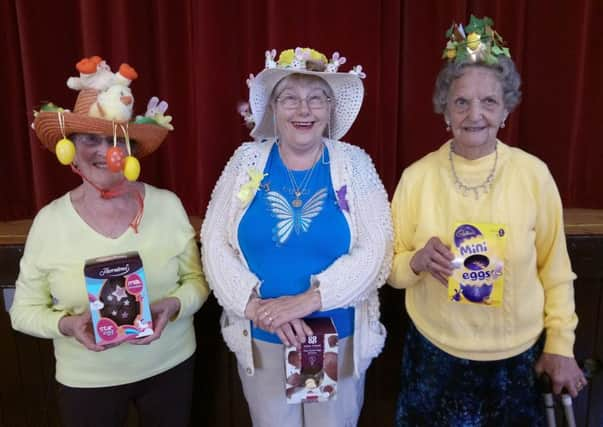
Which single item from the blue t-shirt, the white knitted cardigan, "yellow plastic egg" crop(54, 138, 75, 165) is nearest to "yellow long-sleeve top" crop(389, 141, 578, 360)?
the white knitted cardigan

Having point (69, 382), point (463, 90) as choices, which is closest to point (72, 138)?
point (69, 382)

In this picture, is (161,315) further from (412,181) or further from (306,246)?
(412,181)

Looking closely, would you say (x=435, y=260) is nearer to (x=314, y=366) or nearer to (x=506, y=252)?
(x=506, y=252)

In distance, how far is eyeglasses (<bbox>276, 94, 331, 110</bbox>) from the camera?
150 centimetres

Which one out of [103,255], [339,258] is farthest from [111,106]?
[339,258]

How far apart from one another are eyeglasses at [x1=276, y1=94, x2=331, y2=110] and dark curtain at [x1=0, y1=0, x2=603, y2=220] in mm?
555

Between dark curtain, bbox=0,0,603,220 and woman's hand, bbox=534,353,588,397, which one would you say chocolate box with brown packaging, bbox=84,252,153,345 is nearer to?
dark curtain, bbox=0,0,603,220

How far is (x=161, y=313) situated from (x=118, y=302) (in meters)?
0.17

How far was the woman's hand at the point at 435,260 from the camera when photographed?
4.13ft

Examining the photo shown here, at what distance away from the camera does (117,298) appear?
1214 mm

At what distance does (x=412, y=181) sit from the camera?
146 cm

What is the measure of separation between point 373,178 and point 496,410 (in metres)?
0.76

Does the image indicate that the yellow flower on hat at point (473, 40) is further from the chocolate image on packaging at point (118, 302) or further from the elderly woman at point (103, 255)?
the chocolate image on packaging at point (118, 302)

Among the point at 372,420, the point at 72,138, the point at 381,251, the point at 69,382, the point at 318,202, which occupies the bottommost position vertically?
the point at 372,420
